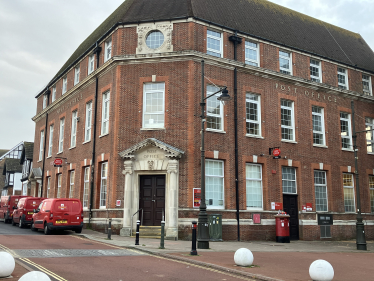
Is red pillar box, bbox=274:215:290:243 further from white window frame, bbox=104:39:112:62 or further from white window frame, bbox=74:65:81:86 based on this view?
white window frame, bbox=74:65:81:86

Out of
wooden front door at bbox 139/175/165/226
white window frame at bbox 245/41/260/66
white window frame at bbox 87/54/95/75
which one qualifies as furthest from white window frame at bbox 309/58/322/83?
white window frame at bbox 87/54/95/75

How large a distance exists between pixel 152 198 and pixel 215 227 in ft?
11.2

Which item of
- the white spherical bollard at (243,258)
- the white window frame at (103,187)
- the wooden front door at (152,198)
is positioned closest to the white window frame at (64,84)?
the white window frame at (103,187)

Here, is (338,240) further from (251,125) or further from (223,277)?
(223,277)

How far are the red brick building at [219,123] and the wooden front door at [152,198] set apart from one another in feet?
0.17

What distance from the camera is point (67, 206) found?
62.4 feet

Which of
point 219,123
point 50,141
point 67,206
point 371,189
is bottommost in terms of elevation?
point 67,206

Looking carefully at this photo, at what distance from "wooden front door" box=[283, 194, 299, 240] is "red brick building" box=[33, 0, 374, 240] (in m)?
0.09

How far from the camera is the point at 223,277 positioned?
921 cm

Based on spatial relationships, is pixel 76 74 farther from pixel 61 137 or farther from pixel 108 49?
pixel 108 49

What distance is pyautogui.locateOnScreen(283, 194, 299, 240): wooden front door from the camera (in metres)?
22.7

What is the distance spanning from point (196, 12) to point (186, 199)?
10.0 meters

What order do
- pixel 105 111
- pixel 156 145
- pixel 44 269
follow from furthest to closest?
pixel 105 111
pixel 156 145
pixel 44 269

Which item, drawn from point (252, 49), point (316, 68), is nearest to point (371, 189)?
point (316, 68)
